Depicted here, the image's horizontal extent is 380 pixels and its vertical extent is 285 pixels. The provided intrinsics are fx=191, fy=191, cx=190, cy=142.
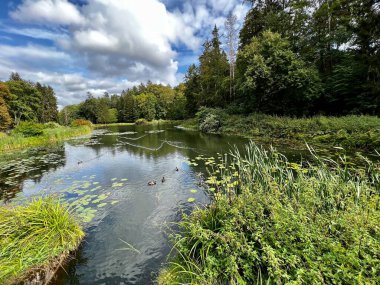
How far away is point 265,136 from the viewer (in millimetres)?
15875

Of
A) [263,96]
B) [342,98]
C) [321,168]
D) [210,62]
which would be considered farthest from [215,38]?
[321,168]

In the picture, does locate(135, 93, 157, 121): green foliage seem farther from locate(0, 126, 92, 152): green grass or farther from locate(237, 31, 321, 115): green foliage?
locate(237, 31, 321, 115): green foliage

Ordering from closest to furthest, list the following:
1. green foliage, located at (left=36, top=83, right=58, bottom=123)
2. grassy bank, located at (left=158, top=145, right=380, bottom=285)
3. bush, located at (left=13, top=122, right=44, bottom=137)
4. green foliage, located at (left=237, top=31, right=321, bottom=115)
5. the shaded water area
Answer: grassy bank, located at (left=158, top=145, right=380, bottom=285)
the shaded water area
green foliage, located at (left=237, top=31, right=321, bottom=115)
bush, located at (left=13, top=122, right=44, bottom=137)
green foliage, located at (left=36, top=83, right=58, bottom=123)

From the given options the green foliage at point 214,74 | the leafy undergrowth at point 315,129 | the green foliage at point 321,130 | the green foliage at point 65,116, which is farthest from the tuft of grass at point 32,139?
the green foliage at point 65,116

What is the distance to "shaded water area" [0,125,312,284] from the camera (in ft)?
11.4

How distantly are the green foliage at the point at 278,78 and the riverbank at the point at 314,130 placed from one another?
2.50 meters

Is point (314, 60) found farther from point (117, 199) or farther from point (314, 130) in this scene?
point (117, 199)

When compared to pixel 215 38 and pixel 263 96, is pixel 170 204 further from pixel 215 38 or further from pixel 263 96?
pixel 215 38

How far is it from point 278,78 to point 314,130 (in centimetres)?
686

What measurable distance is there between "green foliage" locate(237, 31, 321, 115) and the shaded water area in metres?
9.22

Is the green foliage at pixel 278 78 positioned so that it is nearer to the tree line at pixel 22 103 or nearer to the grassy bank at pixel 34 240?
the grassy bank at pixel 34 240

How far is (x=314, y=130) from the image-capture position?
41.7ft

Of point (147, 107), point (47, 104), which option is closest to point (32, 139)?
point (47, 104)

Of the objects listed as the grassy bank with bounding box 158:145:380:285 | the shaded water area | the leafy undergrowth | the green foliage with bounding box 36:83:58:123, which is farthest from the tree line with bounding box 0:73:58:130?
A: the grassy bank with bounding box 158:145:380:285
